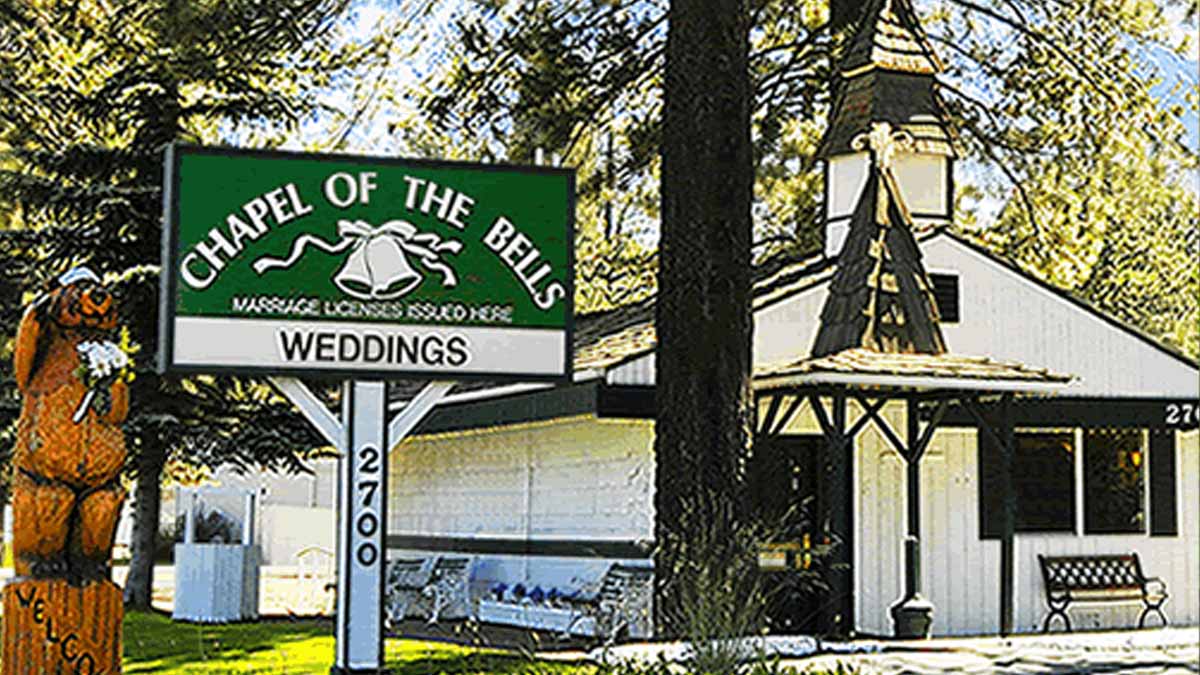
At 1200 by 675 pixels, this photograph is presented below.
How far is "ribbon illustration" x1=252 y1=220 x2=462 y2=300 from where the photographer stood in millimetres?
12586

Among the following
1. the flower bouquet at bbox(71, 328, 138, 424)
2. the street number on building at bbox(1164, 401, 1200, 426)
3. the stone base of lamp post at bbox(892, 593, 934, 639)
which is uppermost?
the street number on building at bbox(1164, 401, 1200, 426)

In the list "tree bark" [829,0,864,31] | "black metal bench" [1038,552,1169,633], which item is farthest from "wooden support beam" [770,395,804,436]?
"tree bark" [829,0,864,31]

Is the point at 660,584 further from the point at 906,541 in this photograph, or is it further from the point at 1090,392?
the point at 1090,392

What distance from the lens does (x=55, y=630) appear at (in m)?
11.3


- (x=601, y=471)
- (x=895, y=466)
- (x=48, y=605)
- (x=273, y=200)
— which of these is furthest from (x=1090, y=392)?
(x=48, y=605)

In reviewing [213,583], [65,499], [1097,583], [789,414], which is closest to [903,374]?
[789,414]

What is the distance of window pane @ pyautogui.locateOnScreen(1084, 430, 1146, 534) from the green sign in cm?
1024

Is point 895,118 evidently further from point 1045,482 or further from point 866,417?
point 1045,482

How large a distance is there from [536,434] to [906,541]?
4.95 metres

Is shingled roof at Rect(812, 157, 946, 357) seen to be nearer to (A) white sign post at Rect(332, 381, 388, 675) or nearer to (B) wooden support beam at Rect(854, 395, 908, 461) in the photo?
(B) wooden support beam at Rect(854, 395, 908, 461)

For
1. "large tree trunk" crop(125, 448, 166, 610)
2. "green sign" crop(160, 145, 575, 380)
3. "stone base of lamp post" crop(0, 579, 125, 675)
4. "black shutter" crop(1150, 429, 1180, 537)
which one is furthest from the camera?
"large tree trunk" crop(125, 448, 166, 610)

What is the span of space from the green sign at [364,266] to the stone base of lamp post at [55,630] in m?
1.69

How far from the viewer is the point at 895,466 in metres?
20.0

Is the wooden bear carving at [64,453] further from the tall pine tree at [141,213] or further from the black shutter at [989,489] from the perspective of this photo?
the black shutter at [989,489]
